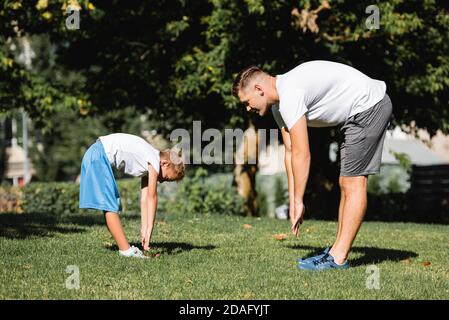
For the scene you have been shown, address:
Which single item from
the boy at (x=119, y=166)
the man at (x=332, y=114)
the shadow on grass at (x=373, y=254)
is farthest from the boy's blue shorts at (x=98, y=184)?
the shadow on grass at (x=373, y=254)

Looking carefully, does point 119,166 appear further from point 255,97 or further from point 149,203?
point 255,97

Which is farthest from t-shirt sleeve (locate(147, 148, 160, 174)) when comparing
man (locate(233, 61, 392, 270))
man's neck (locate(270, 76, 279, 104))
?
man's neck (locate(270, 76, 279, 104))

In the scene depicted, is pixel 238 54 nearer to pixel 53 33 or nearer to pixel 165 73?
pixel 165 73

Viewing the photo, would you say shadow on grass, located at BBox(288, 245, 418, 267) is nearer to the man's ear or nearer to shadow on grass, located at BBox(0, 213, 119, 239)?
the man's ear

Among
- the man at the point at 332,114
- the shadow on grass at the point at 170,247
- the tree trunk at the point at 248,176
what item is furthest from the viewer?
the tree trunk at the point at 248,176

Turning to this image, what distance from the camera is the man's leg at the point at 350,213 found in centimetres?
606

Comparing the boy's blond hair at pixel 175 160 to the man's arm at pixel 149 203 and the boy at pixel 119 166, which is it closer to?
the boy at pixel 119 166

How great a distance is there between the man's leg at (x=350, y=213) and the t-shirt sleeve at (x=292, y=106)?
85cm

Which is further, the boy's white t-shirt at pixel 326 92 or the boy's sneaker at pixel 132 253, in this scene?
the boy's sneaker at pixel 132 253

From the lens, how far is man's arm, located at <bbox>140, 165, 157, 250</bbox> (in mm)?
6586

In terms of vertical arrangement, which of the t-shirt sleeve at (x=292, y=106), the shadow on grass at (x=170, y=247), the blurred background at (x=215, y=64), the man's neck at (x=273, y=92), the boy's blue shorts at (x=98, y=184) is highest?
the blurred background at (x=215, y=64)

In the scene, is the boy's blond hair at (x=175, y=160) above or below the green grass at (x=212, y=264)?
above

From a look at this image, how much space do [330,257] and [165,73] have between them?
11.0m

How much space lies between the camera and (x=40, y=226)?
953 cm
